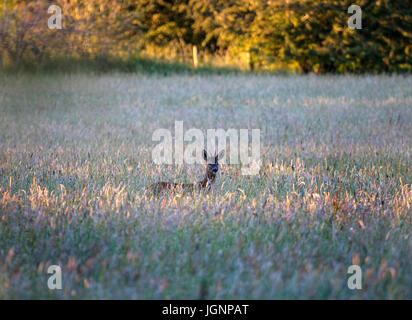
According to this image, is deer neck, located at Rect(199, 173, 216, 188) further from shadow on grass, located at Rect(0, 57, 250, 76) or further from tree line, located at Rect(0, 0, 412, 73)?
tree line, located at Rect(0, 0, 412, 73)

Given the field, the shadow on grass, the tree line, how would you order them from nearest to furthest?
the field
the shadow on grass
the tree line

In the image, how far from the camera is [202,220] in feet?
12.7

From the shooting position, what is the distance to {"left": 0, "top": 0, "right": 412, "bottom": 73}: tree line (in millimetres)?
21797

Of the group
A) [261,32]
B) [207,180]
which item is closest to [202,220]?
[207,180]

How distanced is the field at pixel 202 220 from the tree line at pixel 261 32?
540 inches

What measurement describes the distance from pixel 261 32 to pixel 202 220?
23.2m

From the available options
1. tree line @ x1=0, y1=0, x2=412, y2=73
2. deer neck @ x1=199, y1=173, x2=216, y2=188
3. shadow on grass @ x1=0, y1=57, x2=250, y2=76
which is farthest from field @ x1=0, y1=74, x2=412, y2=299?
tree line @ x1=0, y1=0, x2=412, y2=73

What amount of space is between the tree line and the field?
13.7m

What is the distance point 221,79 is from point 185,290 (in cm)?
1652

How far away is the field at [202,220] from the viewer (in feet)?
9.26

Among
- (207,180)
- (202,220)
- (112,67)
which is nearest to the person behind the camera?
(202,220)

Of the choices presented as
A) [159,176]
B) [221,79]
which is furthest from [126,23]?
[159,176]

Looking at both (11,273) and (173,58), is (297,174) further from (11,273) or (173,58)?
(173,58)

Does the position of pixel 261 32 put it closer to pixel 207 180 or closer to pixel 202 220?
pixel 207 180
